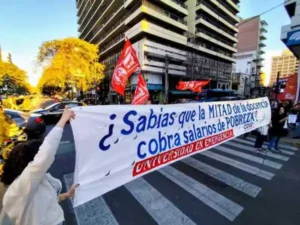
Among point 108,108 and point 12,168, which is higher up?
point 108,108

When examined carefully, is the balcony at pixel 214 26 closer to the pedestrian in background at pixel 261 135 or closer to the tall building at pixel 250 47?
the tall building at pixel 250 47

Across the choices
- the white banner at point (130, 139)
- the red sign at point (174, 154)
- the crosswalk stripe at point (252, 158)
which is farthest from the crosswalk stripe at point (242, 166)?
the white banner at point (130, 139)

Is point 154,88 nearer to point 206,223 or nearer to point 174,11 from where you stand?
point 174,11

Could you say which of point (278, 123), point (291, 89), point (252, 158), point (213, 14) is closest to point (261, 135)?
point (278, 123)

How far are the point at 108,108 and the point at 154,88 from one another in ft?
105

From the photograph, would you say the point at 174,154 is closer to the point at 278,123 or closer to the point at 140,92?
the point at 140,92

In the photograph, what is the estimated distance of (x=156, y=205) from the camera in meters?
3.47

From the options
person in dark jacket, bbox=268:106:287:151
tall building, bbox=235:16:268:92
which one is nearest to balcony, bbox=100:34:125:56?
person in dark jacket, bbox=268:106:287:151

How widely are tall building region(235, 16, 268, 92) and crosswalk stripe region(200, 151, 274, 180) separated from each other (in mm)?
71411

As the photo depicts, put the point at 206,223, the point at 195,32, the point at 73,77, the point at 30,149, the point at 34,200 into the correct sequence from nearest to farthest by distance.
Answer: the point at 34,200, the point at 30,149, the point at 206,223, the point at 73,77, the point at 195,32

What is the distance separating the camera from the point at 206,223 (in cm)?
301

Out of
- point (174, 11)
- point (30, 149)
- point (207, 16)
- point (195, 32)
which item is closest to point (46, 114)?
point (30, 149)

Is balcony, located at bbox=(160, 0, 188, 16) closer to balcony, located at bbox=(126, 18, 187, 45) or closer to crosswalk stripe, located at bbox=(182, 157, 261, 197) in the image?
balcony, located at bbox=(126, 18, 187, 45)

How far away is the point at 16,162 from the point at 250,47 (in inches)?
3425
